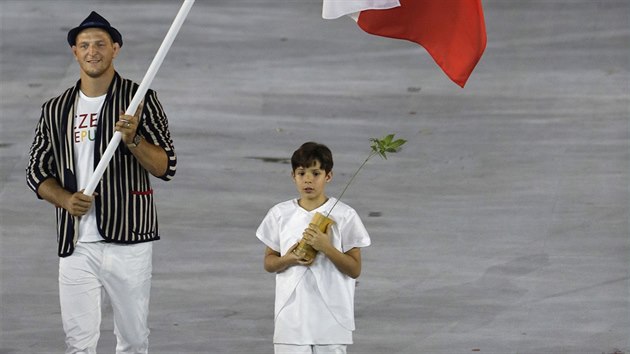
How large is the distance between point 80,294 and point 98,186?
1.55 feet

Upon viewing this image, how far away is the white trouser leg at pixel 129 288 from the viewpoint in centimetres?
607

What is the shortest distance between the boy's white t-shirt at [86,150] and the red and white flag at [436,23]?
3.60ft

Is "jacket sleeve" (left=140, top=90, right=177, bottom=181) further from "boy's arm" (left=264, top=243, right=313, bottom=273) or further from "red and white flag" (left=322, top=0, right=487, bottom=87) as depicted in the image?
"red and white flag" (left=322, top=0, right=487, bottom=87)

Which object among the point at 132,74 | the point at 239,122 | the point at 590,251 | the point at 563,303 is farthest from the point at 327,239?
the point at 132,74

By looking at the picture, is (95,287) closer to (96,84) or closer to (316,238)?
(96,84)

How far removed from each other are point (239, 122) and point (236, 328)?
3951 millimetres

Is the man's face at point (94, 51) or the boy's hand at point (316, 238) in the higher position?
the man's face at point (94, 51)

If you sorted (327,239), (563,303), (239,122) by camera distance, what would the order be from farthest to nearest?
(239,122), (563,303), (327,239)

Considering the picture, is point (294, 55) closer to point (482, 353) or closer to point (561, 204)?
point (561, 204)

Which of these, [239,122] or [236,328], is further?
[239,122]

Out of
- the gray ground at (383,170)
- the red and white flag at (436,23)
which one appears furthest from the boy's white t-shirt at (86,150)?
the gray ground at (383,170)

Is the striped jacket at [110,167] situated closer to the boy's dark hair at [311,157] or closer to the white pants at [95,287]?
the white pants at [95,287]

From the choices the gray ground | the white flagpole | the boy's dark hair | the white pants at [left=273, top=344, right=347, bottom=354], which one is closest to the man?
the white flagpole

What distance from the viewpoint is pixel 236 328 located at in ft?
26.2
